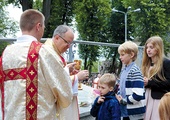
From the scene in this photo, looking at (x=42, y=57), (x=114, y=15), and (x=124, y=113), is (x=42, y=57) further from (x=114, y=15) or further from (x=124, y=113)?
(x=114, y=15)

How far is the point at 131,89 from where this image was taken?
10.6 ft

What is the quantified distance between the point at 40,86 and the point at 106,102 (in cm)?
104

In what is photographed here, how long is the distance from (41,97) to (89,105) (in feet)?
6.55

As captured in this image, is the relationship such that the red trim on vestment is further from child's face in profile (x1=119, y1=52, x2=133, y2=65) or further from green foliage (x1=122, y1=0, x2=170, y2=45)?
green foliage (x1=122, y1=0, x2=170, y2=45)

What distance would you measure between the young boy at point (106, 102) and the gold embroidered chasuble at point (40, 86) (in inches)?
34.1

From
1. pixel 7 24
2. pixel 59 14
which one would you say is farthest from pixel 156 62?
pixel 7 24

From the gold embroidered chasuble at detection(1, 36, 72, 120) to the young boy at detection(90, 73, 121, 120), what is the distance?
2.84 ft

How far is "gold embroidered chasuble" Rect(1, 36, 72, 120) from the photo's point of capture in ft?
7.57

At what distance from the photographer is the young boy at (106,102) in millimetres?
3098

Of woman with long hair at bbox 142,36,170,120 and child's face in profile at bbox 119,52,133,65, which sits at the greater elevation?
child's face in profile at bbox 119,52,133,65

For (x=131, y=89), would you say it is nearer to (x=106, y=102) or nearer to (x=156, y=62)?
(x=106, y=102)

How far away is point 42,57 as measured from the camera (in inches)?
91.0

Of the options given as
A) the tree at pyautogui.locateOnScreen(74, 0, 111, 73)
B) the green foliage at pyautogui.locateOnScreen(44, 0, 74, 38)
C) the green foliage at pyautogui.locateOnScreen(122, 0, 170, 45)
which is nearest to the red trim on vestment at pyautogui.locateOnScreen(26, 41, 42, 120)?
the green foliage at pyautogui.locateOnScreen(44, 0, 74, 38)

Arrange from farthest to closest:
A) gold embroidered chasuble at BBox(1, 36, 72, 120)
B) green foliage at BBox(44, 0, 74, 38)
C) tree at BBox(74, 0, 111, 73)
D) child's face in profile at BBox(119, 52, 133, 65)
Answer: tree at BBox(74, 0, 111, 73) < green foliage at BBox(44, 0, 74, 38) < child's face in profile at BBox(119, 52, 133, 65) < gold embroidered chasuble at BBox(1, 36, 72, 120)
